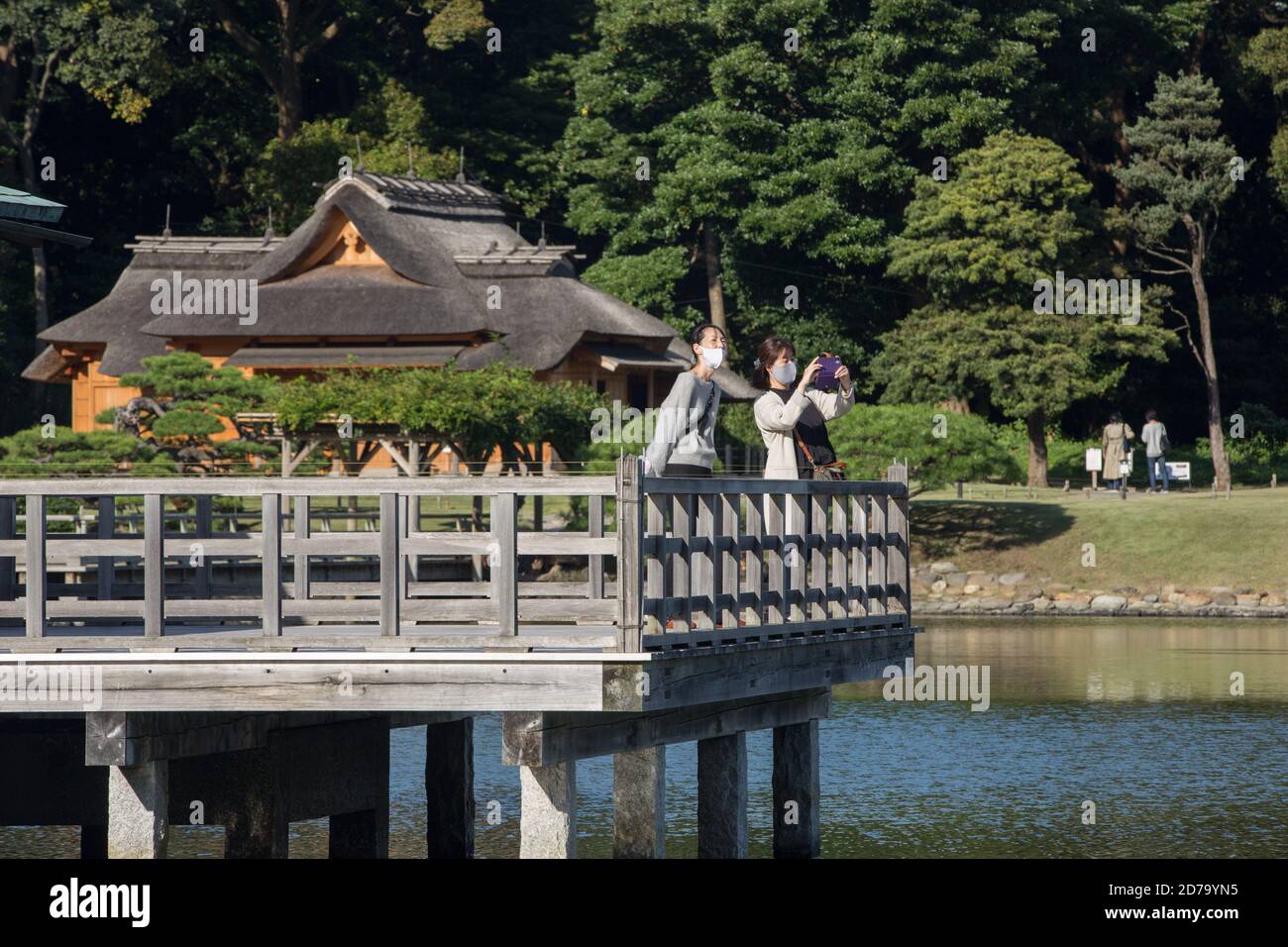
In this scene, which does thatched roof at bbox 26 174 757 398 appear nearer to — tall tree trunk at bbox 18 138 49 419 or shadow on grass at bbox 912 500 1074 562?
tall tree trunk at bbox 18 138 49 419

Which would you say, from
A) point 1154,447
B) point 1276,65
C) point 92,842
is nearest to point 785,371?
point 92,842

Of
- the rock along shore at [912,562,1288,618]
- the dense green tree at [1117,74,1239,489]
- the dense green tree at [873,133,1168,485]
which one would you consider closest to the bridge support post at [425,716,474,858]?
the rock along shore at [912,562,1288,618]

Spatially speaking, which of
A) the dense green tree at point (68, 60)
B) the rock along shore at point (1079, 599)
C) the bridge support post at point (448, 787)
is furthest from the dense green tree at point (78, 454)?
the dense green tree at point (68, 60)

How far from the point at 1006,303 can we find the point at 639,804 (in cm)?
3807

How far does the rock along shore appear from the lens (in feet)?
131

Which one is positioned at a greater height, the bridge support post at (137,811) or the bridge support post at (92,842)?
the bridge support post at (137,811)

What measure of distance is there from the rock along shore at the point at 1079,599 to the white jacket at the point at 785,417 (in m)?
26.3

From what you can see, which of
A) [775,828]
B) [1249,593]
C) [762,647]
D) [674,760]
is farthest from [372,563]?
[1249,593]

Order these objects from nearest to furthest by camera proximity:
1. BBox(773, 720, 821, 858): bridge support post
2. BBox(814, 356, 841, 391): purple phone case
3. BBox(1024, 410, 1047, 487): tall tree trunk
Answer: BBox(814, 356, 841, 391): purple phone case
BBox(773, 720, 821, 858): bridge support post
BBox(1024, 410, 1047, 487): tall tree trunk

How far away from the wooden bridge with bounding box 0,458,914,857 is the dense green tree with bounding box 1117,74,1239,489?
36.7 m

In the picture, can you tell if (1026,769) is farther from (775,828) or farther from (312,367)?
(312,367)

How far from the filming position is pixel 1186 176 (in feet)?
171

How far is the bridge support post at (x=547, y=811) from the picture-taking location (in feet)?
39.4

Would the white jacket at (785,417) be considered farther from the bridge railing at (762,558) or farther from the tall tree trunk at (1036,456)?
the tall tree trunk at (1036,456)
